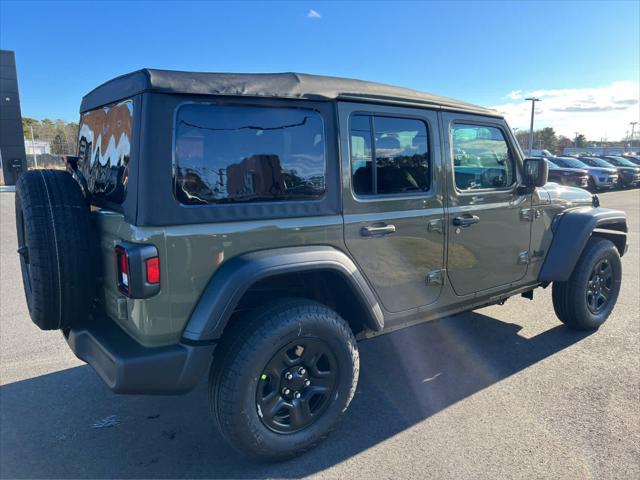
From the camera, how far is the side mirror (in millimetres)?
→ 3643

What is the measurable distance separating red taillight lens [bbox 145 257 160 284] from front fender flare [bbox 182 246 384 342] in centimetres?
24

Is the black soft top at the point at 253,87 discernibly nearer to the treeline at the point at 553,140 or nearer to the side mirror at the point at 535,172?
the side mirror at the point at 535,172

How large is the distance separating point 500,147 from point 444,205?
3.02 feet

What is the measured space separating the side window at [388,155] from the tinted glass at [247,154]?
261 mm

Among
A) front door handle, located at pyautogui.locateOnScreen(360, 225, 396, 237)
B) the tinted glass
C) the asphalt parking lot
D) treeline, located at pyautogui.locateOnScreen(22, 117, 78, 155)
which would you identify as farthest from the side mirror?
treeline, located at pyautogui.locateOnScreen(22, 117, 78, 155)

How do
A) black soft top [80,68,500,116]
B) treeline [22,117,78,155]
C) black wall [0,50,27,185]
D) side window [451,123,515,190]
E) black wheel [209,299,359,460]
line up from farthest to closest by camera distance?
treeline [22,117,78,155] < black wall [0,50,27,185] < side window [451,123,515,190] < black wheel [209,299,359,460] < black soft top [80,68,500,116]

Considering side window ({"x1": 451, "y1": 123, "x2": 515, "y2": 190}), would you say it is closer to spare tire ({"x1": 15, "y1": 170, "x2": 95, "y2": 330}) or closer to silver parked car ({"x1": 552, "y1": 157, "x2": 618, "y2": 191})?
spare tire ({"x1": 15, "y1": 170, "x2": 95, "y2": 330})

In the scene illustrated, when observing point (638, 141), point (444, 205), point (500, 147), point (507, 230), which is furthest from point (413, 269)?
point (638, 141)

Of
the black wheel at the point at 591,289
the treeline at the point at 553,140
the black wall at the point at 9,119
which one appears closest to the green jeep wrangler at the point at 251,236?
the black wheel at the point at 591,289

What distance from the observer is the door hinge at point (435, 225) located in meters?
3.10

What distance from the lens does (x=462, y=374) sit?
11.7 ft

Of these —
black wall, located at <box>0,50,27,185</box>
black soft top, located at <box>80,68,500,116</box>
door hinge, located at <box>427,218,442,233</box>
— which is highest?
black wall, located at <box>0,50,27,185</box>

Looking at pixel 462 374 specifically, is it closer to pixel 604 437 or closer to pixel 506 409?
pixel 506 409

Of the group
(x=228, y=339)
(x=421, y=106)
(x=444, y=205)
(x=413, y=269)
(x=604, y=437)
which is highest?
(x=421, y=106)
